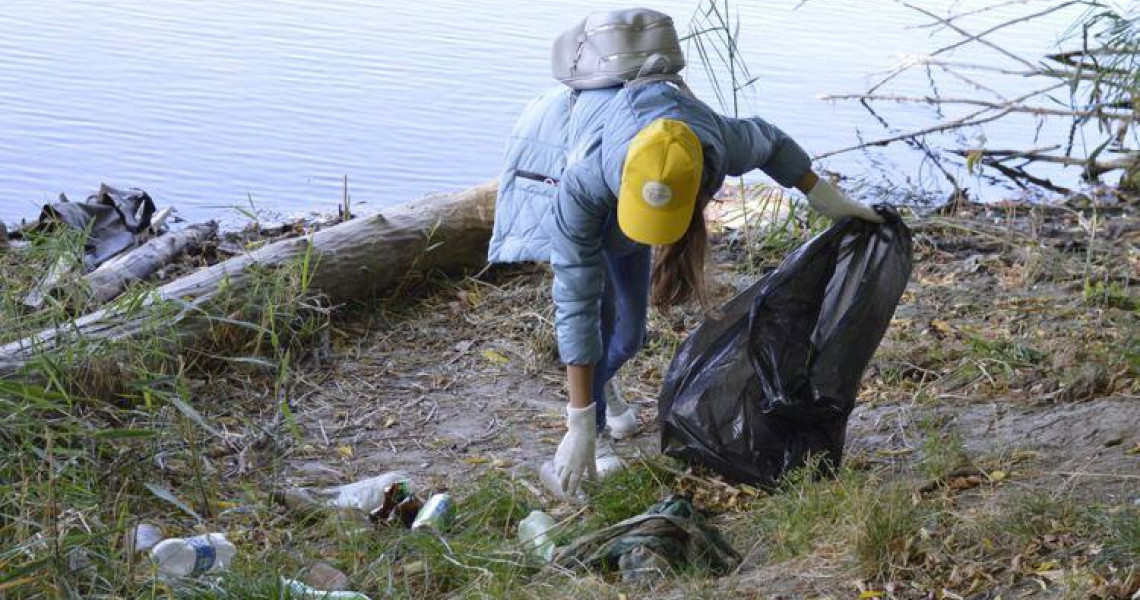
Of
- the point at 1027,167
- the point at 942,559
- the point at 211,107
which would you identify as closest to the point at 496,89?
the point at 211,107

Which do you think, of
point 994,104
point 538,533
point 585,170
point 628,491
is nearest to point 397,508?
point 538,533

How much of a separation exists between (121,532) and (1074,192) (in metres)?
5.16

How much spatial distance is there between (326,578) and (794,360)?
1244 mm

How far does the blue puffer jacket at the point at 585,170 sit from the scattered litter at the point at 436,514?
45 cm

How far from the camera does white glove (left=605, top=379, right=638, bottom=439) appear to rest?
379 centimetres

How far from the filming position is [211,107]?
24.3 feet

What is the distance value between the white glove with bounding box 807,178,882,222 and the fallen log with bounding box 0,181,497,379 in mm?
1771

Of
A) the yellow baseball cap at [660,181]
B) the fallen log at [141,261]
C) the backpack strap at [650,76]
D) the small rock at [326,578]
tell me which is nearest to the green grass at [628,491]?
the small rock at [326,578]

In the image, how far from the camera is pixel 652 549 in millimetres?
2797

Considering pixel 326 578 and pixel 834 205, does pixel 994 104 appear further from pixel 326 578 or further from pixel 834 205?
pixel 326 578

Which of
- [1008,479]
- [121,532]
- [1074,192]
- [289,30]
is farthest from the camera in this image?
[289,30]

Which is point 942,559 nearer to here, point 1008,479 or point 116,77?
point 1008,479

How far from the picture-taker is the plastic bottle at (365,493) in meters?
3.28

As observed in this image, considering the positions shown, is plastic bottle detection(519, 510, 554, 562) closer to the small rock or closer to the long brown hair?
the small rock
